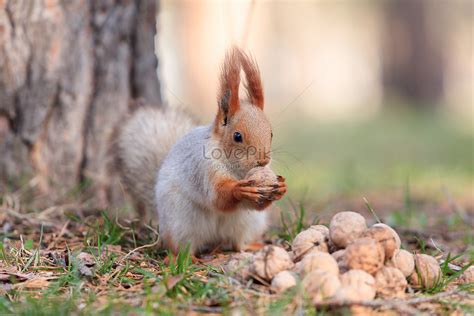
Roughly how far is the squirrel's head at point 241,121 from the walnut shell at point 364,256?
455 mm

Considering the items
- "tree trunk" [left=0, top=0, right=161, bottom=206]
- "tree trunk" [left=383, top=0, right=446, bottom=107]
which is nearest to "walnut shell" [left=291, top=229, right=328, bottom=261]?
"tree trunk" [left=0, top=0, right=161, bottom=206]

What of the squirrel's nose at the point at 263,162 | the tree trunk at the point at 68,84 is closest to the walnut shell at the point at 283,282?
the squirrel's nose at the point at 263,162

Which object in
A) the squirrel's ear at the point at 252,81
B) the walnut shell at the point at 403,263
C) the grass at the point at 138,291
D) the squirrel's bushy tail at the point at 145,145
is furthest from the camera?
the squirrel's bushy tail at the point at 145,145

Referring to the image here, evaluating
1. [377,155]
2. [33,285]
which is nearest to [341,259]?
[33,285]

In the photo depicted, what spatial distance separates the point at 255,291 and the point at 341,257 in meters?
0.25

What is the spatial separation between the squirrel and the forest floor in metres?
0.09

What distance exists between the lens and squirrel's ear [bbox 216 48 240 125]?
Result: 197cm

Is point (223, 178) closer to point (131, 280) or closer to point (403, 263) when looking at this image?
point (131, 280)

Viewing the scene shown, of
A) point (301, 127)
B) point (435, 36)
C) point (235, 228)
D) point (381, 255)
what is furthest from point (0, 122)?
point (435, 36)

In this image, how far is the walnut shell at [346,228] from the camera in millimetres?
1716

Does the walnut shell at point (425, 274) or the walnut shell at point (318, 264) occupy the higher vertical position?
the walnut shell at point (318, 264)

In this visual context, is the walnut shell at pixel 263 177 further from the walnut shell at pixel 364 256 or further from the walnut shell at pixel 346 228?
the walnut shell at pixel 364 256

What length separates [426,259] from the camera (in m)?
1.74

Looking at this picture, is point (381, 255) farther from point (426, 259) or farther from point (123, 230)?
point (123, 230)
